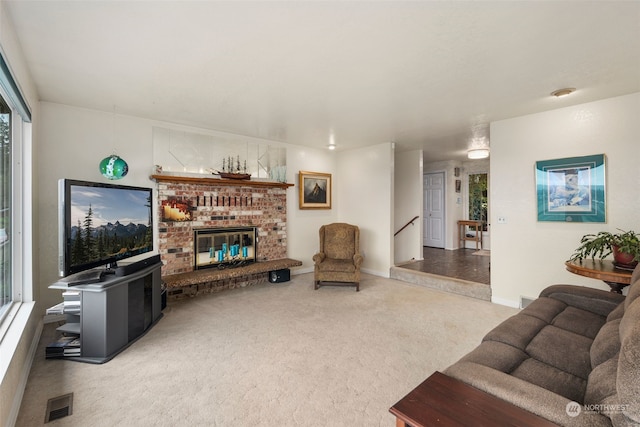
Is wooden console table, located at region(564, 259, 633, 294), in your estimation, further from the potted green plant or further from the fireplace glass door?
the fireplace glass door

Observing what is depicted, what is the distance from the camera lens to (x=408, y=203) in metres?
6.29

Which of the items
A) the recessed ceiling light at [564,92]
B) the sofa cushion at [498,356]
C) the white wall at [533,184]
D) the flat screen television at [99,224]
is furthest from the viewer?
the white wall at [533,184]

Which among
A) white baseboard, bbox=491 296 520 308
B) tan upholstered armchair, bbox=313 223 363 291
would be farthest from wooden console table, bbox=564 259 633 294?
tan upholstered armchair, bbox=313 223 363 291

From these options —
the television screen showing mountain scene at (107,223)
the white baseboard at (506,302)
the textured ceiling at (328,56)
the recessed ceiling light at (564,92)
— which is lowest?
the white baseboard at (506,302)

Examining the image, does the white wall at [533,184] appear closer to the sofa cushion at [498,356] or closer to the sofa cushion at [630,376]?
the sofa cushion at [498,356]

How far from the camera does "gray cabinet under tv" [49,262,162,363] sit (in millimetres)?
2371

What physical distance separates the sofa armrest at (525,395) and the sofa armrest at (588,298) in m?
1.54

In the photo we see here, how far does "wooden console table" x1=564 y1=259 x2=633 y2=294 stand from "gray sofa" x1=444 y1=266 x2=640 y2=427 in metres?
0.25

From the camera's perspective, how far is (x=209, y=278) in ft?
12.6

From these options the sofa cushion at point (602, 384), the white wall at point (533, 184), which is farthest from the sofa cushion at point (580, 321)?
the white wall at point (533, 184)

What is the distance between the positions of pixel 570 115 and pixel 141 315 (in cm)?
503

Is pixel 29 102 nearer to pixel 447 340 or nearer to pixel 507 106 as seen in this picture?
pixel 447 340

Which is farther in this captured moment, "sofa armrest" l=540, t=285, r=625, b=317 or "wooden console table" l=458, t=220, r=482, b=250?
"wooden console table" l=458, t=220, r=482, b=250

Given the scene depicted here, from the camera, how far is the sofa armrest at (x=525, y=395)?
0.93 meters
